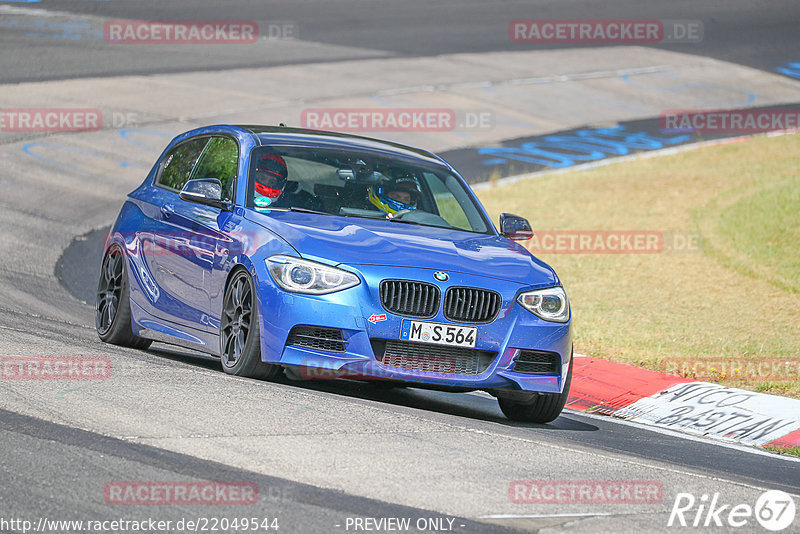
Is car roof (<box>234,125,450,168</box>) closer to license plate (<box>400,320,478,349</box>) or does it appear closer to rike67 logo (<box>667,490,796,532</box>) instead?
license plate (<box>400,320,478,349</box>)

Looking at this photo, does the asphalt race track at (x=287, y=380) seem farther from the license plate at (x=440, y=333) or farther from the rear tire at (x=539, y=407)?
the license plate at (x=440, y=333)

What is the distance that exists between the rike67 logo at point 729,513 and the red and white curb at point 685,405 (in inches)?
111

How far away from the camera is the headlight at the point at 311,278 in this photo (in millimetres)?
7582

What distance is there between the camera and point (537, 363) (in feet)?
26.4

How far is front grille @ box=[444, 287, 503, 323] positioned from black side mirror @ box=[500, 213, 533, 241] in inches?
57.3

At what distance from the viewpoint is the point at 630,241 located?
18422mm

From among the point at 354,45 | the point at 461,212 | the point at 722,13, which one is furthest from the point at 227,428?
the point at 722,13
